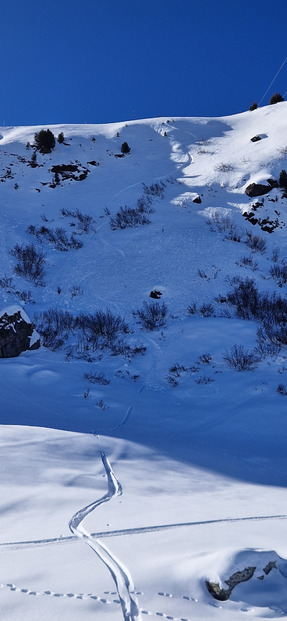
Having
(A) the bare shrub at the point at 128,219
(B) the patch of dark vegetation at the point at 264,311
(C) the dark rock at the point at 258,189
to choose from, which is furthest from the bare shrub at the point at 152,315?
(C) the dark rock at the point at 258,189

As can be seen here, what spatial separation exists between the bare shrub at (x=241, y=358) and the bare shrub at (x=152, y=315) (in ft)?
9.03

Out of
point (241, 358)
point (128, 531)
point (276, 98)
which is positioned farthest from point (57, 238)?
point (276, 98)

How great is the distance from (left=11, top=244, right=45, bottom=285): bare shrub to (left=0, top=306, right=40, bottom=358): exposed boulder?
3848 millimetres

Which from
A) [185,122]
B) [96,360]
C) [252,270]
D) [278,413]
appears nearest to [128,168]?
[185,122]

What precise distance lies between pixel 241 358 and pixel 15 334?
5.86m

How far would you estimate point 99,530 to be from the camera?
283cm

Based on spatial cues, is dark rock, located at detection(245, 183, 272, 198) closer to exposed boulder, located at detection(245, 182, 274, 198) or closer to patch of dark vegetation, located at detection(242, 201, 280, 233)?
exposed boulder, located at detection(245, 182, 274, 198)

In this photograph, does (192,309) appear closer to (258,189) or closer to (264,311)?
(264,311)

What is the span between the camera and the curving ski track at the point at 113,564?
5.75 feet

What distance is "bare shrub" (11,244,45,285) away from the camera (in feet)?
45.6

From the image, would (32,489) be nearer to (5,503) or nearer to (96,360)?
(5,503)

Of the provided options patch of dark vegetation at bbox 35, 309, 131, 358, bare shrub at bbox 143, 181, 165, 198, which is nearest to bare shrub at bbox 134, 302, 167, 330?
patch of dark vegetation at bbox 35, 309, 131, 358

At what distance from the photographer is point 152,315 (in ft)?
39.3

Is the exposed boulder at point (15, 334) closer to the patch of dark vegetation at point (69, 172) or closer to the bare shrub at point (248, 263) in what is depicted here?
the bare shrub at point (248, 263)
